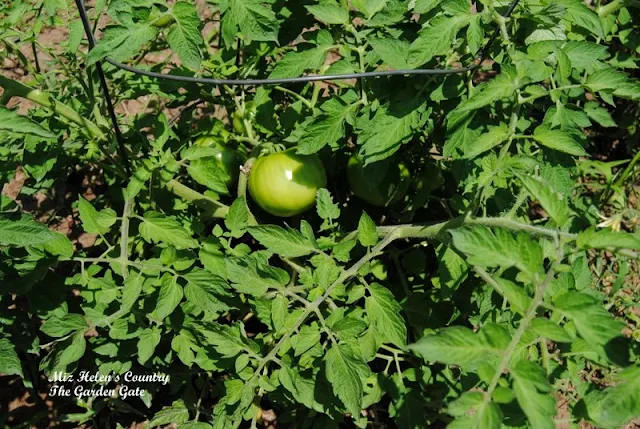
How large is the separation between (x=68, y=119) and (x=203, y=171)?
443 millimetres

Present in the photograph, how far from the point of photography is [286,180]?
179 cm

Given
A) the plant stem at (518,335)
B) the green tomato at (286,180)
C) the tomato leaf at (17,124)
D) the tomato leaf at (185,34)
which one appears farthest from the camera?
the green tomato at (286,180)

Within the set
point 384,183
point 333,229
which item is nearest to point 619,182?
point 384,183

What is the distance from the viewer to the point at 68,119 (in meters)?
1.74

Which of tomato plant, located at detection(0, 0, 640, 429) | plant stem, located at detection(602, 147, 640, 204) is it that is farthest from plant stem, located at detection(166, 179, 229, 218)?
plant stem, located at detection(602, 147, 640, 204)

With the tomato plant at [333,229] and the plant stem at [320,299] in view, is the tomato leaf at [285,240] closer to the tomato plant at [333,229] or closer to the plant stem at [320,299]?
the tomato plant at [333,229]

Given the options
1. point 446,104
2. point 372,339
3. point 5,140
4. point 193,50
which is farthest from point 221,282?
point 5,140

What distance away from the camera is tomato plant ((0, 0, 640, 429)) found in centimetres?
117

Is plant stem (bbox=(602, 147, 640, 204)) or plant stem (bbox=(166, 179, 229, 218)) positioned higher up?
plant stem (bbox=(166, 179, 229, 218))

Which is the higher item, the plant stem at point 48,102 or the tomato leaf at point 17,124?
the tomato leaf at point 17,124

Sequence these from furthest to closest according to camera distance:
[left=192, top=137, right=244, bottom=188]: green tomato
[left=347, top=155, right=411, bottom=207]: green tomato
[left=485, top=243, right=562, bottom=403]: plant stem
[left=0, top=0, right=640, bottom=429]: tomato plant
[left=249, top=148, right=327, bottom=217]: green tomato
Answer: [left=192, top=137, right=244, bottom=188]: green tomato < [left=347, top=155, right=411, bottom=207]: green tomato < [left=249, top=148, right=327, bottom=217]: green tomato < [left=0, top=0, right=640, bottom=429]: tomato plant < [left=485, top=243, right=562, bottom=403]: plant stem

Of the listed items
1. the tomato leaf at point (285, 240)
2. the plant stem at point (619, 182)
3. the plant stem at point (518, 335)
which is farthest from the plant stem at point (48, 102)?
the plant stem at point (619, 182)

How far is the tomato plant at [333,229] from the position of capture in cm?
117

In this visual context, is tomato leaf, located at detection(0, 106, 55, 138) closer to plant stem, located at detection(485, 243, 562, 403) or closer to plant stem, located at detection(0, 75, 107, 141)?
plant stem, located at detection(0, 75, 107, 141)
